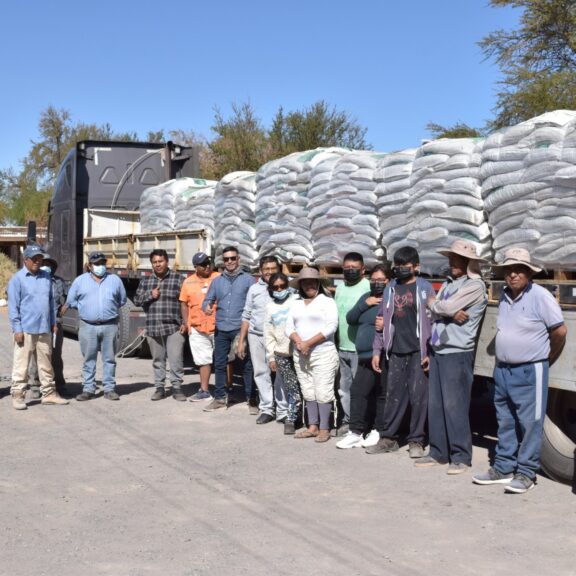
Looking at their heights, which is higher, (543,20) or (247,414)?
(543,20)

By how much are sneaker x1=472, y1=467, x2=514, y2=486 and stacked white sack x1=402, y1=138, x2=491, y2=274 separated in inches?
68.1

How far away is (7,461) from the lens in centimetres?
746

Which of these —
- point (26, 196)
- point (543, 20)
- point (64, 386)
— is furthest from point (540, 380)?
point (26, 196)

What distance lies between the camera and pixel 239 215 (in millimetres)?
→ 10703

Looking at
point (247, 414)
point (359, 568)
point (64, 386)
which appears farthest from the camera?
point (64, 386)

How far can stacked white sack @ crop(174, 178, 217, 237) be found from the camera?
11.7 metres

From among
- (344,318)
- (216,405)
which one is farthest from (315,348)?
A: (216,405)

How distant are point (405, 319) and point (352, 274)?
0.90 meters

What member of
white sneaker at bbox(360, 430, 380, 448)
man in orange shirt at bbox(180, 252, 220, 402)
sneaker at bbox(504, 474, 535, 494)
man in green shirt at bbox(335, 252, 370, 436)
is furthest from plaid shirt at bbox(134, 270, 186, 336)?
sneaker at bbox(504, 474, 535, 494)

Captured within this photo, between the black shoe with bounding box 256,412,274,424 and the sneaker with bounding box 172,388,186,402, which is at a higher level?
the sneaker with bounding box 172,388,186,402

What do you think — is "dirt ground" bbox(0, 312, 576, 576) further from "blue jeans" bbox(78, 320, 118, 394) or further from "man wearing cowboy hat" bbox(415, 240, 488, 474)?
"blue jeans" bbox(78, 320, 118, 394)

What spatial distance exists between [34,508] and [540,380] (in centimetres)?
351

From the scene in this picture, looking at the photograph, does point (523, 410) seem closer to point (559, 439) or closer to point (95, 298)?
point (559, 439)

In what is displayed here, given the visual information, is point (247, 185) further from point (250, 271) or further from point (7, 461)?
point (7, 461)
